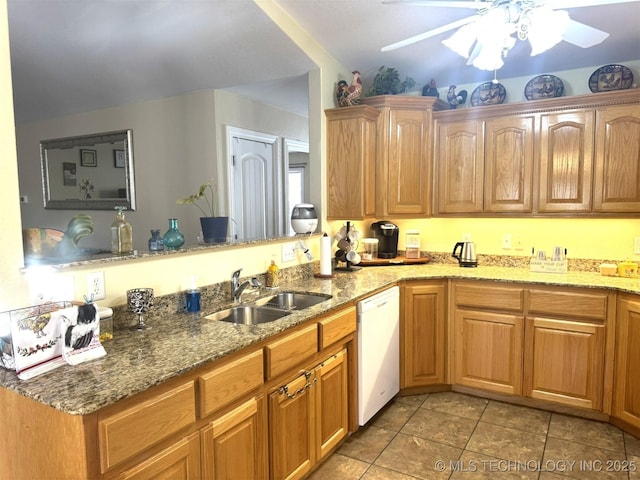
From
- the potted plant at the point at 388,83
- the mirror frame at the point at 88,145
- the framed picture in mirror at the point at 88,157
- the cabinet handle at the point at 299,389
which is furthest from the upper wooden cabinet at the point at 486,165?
the framed picture in mirror at the point at 88,157

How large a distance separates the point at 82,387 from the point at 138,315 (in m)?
0.63

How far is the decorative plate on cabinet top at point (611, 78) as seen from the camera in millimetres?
2842

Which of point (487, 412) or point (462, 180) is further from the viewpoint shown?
point (462, 180)

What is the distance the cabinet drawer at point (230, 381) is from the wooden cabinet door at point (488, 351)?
1793mm

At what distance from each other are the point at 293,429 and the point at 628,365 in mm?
2020

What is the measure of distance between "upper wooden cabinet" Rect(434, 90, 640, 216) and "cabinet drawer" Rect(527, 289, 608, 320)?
0.61 metres

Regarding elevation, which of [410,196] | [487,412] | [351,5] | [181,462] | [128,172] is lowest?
[487,412]

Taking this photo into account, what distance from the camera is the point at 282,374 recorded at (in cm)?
188

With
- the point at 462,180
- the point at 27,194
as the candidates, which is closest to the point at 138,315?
the point at 462,180

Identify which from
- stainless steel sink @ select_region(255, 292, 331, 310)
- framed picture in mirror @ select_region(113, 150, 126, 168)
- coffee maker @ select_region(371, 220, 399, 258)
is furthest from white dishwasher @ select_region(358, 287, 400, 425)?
framed picture in mirror @ select_region(113, 150, 126, 168)

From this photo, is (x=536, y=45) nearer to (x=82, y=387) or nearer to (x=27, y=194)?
(x=82, y=387)

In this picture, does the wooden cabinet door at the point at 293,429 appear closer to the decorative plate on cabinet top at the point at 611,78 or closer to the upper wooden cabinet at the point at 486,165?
the upper wooden cabinet at the point at 486,165

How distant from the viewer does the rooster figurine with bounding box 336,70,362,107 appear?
128 inches

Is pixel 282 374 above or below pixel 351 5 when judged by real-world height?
below
